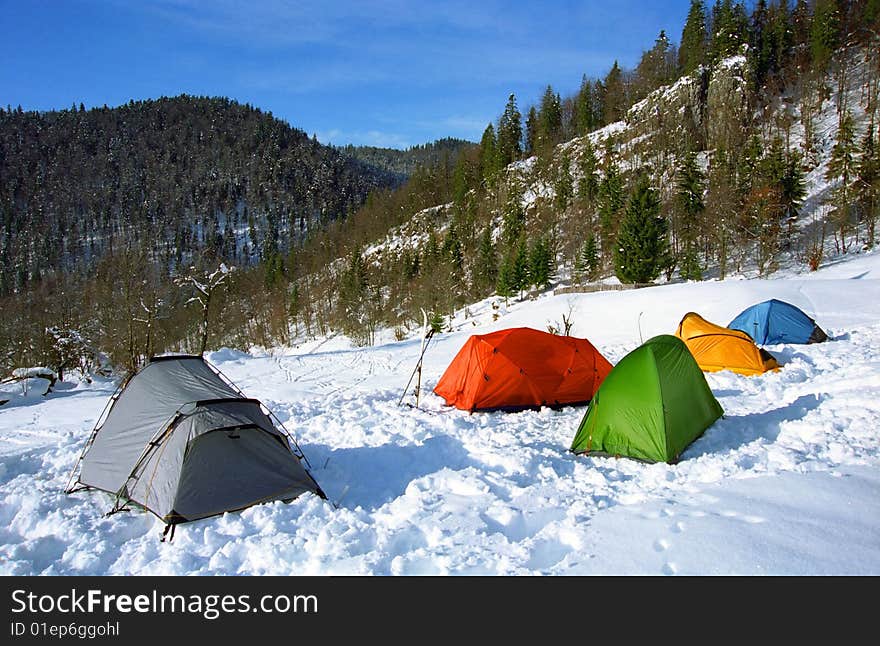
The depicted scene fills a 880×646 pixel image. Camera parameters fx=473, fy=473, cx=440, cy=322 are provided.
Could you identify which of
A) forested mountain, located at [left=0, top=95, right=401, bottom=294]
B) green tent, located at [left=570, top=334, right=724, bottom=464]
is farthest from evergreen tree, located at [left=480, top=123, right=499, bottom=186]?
green tent, located at [left=570, top=334, right=724, bottom=464]

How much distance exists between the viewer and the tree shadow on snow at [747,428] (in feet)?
21.4

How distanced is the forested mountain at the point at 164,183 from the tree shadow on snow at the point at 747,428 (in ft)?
360

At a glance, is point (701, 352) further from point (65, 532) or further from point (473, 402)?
point (65, 532)

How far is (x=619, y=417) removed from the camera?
6688 millimetres

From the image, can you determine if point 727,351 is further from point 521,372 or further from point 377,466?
point 377,466

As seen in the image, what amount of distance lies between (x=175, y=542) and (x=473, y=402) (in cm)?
557

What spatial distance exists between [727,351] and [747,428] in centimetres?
505

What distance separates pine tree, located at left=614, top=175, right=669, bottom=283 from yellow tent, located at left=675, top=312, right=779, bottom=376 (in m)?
26.9

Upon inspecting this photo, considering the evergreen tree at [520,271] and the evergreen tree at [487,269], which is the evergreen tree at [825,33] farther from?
the evergreen tree at [487,269]

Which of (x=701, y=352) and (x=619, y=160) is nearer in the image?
(x=701, y=352)

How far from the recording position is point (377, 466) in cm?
661

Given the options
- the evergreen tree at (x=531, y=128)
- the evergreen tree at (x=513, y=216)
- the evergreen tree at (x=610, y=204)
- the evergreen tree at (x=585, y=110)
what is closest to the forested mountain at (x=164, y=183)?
the evergreen tree at (x=531, y=128)

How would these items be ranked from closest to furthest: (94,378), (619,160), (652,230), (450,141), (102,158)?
1. (94,378)
2. (652,230)
3. (619,160)
4. (102,158)
5. (450,141)
